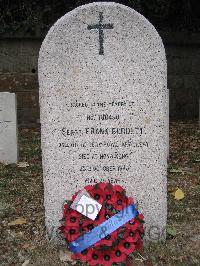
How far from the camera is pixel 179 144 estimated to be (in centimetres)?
746

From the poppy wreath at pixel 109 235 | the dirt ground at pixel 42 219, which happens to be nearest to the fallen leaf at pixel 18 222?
the dirt ground at pixel 42 219

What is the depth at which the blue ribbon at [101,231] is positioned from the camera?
3.51 metres

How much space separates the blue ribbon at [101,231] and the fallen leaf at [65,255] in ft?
0.55

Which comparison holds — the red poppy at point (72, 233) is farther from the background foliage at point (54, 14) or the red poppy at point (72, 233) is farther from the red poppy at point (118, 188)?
the background foliage at point (54, 14)

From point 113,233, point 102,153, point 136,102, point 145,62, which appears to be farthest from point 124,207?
point 145,62

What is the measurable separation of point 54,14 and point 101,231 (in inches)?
251

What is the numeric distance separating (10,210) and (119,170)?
1451mm

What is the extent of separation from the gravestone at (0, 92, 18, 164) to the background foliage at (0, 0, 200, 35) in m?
3.08

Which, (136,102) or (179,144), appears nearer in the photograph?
(136,102)

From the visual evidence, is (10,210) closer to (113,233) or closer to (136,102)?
(113,233)

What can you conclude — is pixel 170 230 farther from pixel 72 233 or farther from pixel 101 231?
pixel 72 233

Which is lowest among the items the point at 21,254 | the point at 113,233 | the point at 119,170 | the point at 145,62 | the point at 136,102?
the point at 21,254

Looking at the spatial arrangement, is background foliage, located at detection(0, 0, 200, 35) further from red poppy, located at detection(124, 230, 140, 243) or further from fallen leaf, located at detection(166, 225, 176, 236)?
red poppy, located at detection(124, 230, 140, 243)

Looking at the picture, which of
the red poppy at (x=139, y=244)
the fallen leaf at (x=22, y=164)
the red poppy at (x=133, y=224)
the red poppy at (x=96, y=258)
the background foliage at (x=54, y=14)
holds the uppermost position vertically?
the background foliage at (x=54, y=14)
